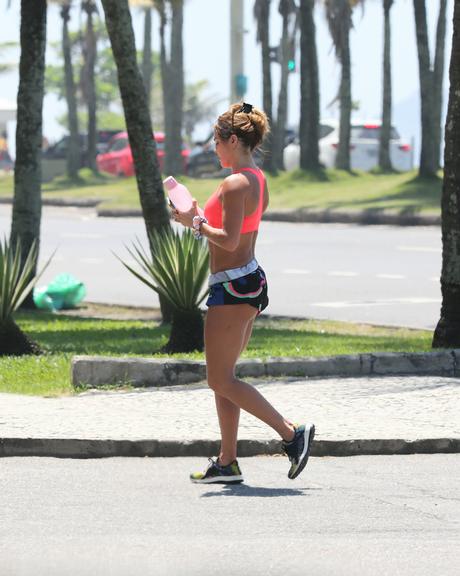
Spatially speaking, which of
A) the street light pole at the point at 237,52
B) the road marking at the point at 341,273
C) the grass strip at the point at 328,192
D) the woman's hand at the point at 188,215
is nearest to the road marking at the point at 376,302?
the road marking at the point at 341,273

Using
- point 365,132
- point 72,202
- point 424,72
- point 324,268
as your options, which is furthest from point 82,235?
point 365,132

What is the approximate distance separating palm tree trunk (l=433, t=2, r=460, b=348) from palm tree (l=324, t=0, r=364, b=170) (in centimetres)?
3619

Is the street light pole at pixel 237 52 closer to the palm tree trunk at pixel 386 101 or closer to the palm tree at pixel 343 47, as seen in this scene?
the palm tree at pixel 343 47

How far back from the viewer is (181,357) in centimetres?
1297

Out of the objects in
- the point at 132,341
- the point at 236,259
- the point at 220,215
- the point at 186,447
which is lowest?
the point at 132,341

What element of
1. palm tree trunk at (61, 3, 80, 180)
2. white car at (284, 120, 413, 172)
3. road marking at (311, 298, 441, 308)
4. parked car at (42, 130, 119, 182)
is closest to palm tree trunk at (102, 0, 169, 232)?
road marking at (311, 298, 441, 308)

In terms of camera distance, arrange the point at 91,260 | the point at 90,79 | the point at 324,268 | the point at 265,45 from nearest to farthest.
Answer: the point at 324,268 → the point at 91,260 → the point at 265,45 → the point at 90,79

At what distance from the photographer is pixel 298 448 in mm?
8859

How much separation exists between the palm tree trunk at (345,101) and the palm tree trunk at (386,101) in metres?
1.20

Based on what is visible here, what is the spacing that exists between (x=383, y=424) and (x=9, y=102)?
7668 cm

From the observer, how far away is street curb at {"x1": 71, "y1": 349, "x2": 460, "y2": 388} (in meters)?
11.8

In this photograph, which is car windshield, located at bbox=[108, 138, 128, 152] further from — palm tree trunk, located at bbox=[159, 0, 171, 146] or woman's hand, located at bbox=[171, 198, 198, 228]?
woman's hand, located at bbox=[171, 198, 198, 228]

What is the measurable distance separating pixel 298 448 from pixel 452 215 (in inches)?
189

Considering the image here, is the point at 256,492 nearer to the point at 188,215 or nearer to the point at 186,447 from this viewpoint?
the point at 186,447
